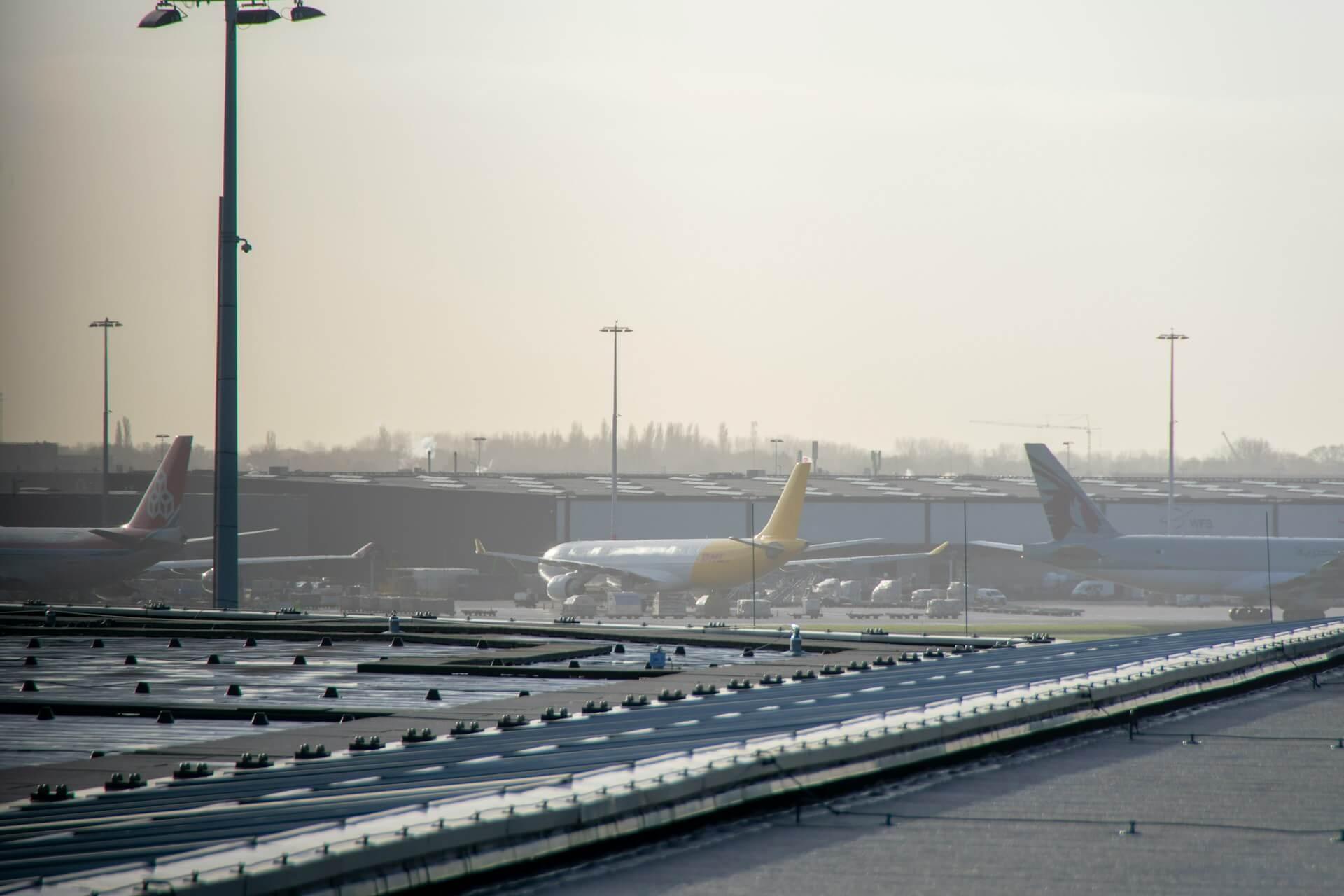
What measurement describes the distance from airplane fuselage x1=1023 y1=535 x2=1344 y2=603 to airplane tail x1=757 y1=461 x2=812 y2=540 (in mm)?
15045

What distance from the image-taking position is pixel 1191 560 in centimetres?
8275

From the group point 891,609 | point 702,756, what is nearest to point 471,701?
point 702,756

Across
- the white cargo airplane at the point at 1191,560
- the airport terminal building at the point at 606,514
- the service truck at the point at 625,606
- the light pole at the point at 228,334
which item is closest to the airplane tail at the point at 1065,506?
the white cargo airplane at the point at 1191,560

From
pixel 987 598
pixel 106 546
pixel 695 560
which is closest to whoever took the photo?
pixel 106 546

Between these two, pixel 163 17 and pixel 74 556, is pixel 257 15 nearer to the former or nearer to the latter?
pixel 163 17

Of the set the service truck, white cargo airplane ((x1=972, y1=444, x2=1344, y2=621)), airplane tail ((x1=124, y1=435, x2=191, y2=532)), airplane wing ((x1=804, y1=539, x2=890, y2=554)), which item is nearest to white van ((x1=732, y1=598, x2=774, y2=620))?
airplane wing ((x1=804, y1=539, x2=890, y2=554))

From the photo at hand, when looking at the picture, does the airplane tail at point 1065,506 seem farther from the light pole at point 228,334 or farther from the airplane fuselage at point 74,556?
the light pole at point 228,334

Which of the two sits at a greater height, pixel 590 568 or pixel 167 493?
pixel 167 493

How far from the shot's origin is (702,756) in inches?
391

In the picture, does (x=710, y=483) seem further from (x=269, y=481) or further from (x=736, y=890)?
(x=736, y=890)

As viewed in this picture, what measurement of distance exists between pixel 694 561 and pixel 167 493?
3068cm

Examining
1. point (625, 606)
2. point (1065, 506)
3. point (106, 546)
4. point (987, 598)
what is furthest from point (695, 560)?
point (106, 546)

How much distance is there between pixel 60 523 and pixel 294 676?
102m

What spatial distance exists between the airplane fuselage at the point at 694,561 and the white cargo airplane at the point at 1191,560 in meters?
15.1
